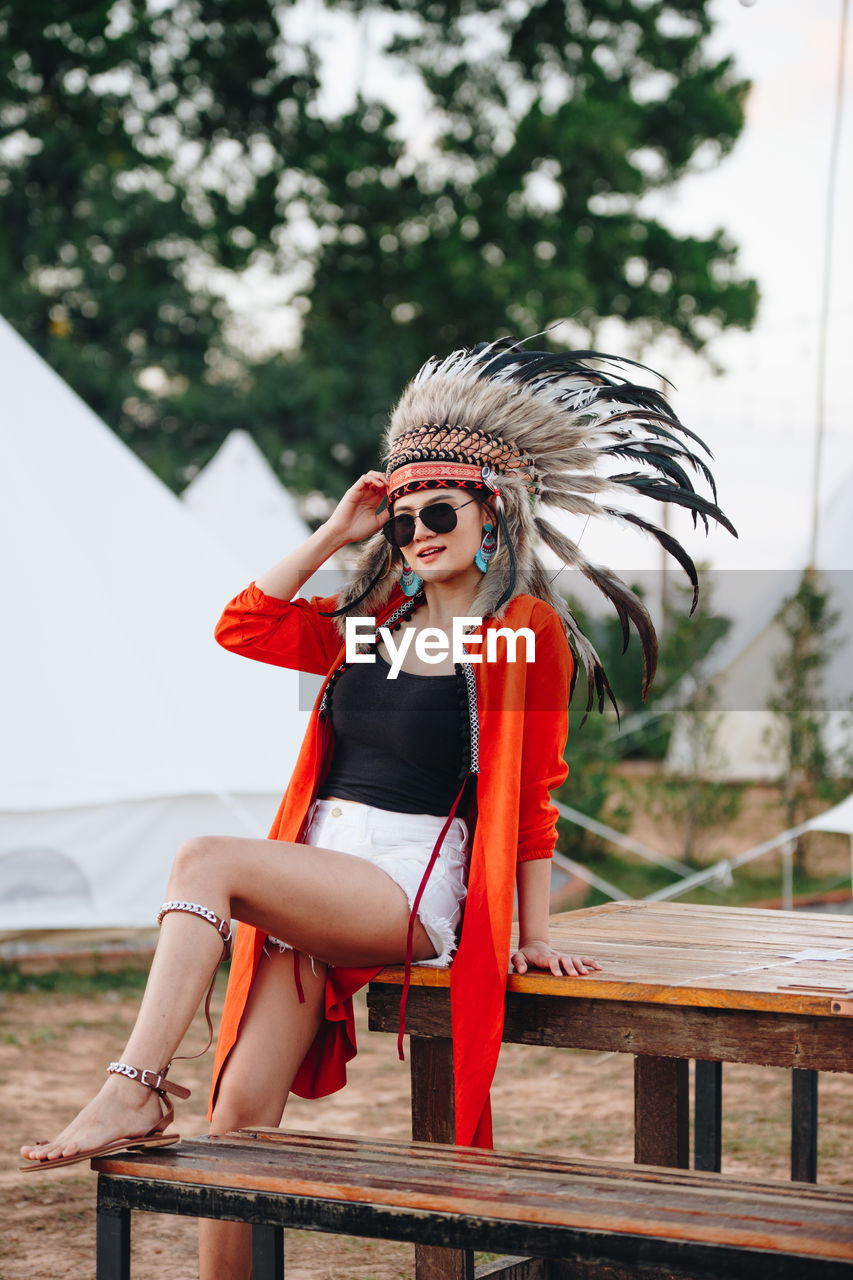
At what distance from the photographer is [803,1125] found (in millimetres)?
3441

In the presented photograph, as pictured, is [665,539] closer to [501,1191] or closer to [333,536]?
[333,536]

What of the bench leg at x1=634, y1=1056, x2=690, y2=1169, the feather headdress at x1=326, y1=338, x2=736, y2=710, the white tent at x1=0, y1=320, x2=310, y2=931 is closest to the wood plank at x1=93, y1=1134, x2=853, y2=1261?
the bench leg at x1=634, y1=1056, x2=690, y2=1169

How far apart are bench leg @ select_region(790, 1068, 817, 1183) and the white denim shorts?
1.24m

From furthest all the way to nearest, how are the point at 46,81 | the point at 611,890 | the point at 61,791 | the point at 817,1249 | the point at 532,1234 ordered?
1. the point at 46,81
2. the point at 611,890
3. the point at 61,791
4. the point at 532,1234
5. the point at 817,1249

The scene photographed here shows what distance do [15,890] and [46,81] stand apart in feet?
48.7

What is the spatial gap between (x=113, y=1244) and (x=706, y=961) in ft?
3.65

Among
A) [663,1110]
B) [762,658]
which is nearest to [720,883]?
[762,658]

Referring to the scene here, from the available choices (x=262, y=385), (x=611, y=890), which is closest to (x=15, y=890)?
(x=611, y=890)

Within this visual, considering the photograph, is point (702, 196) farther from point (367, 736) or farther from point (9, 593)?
point (367, 736)

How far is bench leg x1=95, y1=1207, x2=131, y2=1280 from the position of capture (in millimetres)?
2080

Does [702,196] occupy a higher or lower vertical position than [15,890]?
higher

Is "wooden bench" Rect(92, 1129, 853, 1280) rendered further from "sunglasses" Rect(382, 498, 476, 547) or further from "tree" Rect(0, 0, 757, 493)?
"tree" Rect(0, 0, 757, 493)

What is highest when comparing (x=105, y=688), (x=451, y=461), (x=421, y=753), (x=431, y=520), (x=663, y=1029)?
(x=451, y=461)

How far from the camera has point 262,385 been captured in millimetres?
18516
